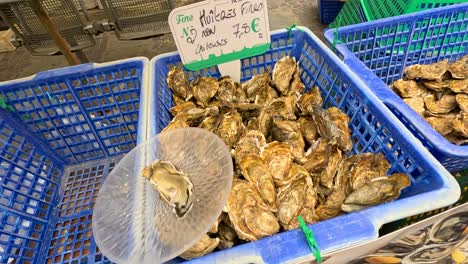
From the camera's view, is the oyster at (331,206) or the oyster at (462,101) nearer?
the oyster at (331,206)

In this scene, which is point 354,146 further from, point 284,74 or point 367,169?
point 284,74

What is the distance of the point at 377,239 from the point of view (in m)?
0.59

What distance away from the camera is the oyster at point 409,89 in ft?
4.16

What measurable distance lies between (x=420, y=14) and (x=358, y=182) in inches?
35.9

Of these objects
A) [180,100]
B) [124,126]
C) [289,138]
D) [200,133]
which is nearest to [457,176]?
[289,138]

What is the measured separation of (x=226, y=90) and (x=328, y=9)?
6.87 feet

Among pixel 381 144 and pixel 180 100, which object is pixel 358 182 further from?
pixel 180 100

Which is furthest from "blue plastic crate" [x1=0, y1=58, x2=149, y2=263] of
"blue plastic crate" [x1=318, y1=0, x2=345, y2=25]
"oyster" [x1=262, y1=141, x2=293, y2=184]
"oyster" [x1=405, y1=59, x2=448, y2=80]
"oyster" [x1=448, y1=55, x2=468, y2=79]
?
"blue plastic crate" [x1=318, y1=0, x2=345, y2=25]

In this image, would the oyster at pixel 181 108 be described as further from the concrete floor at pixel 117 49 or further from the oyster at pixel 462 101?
the concrete floor at pixel 117 49

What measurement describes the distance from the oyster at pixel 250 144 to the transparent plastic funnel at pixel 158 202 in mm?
142

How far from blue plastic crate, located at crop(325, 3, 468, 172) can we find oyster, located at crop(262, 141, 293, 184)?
0.41 meters

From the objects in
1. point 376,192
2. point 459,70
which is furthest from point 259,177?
point 459,70

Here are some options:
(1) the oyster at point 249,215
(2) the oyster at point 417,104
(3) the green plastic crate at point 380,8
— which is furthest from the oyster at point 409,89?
(1) the oyster at point 249,215

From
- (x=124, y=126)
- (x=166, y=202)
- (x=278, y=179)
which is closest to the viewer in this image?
(x=166, y=202)
